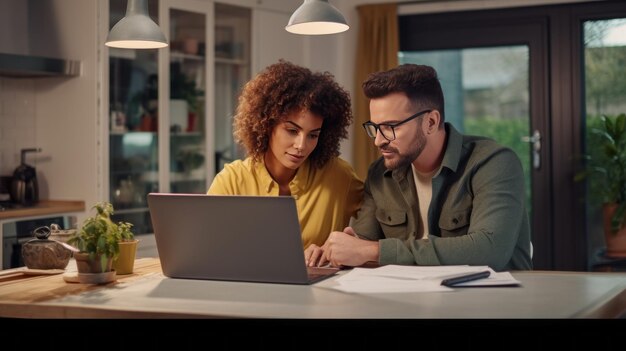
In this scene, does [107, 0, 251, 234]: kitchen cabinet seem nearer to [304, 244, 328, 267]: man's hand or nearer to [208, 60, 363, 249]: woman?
[208, 60, 363, 249]: woman

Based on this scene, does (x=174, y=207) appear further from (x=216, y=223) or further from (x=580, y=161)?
(x=580, y=161)

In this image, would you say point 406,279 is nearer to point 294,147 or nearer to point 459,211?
point 459,211

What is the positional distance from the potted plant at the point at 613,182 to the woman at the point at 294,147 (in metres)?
2.70

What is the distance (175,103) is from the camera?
515cm

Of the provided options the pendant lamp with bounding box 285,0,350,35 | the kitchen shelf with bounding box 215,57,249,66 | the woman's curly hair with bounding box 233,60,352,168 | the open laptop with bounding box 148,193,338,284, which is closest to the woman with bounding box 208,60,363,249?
the woman's curly hair with bounding box 233,60,352,168

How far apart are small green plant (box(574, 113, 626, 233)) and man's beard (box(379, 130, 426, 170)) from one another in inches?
113

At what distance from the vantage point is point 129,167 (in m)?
4.93

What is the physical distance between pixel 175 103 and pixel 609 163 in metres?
2.72

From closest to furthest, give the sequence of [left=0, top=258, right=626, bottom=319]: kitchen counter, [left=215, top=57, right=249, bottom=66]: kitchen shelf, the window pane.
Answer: [left=0, top=258, right=626, bottom=319]: kitchen counter < [left=215, top=57, right=249, bottom=66]: kitchen shelf < the window pane

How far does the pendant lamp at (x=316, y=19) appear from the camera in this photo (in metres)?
2.83

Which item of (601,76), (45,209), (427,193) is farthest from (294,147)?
(601,76)

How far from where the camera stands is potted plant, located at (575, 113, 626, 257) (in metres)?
5.20
